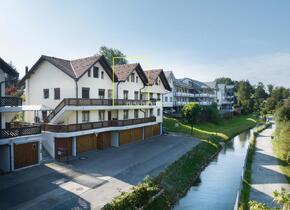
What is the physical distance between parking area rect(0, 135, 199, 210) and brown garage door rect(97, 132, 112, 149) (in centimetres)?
117

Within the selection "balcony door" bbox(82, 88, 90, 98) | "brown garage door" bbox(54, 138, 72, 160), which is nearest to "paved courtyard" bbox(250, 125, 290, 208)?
"brown garage door" bbox(54, 138, 72, 160)

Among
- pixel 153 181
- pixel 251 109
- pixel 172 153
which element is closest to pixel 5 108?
pixel 153 181

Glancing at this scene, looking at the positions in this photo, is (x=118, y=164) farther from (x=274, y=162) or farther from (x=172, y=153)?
(x=274, y=162)

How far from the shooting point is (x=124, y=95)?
37875 mm

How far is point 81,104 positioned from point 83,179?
9.71 metres

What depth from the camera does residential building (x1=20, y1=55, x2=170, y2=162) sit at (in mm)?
26562

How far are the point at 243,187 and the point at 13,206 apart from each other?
17725mm

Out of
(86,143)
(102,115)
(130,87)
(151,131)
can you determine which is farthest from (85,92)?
(151,131)

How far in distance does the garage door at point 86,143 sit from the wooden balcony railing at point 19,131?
5397mm

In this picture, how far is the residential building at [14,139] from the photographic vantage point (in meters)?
21.4

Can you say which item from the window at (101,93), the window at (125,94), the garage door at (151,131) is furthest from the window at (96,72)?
the garage door at (151,131)

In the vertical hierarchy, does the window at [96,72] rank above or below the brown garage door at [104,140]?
above

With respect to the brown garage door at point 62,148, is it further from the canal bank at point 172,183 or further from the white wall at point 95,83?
the canal bank at point 172,183

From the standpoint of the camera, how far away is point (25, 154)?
22.7 meters
